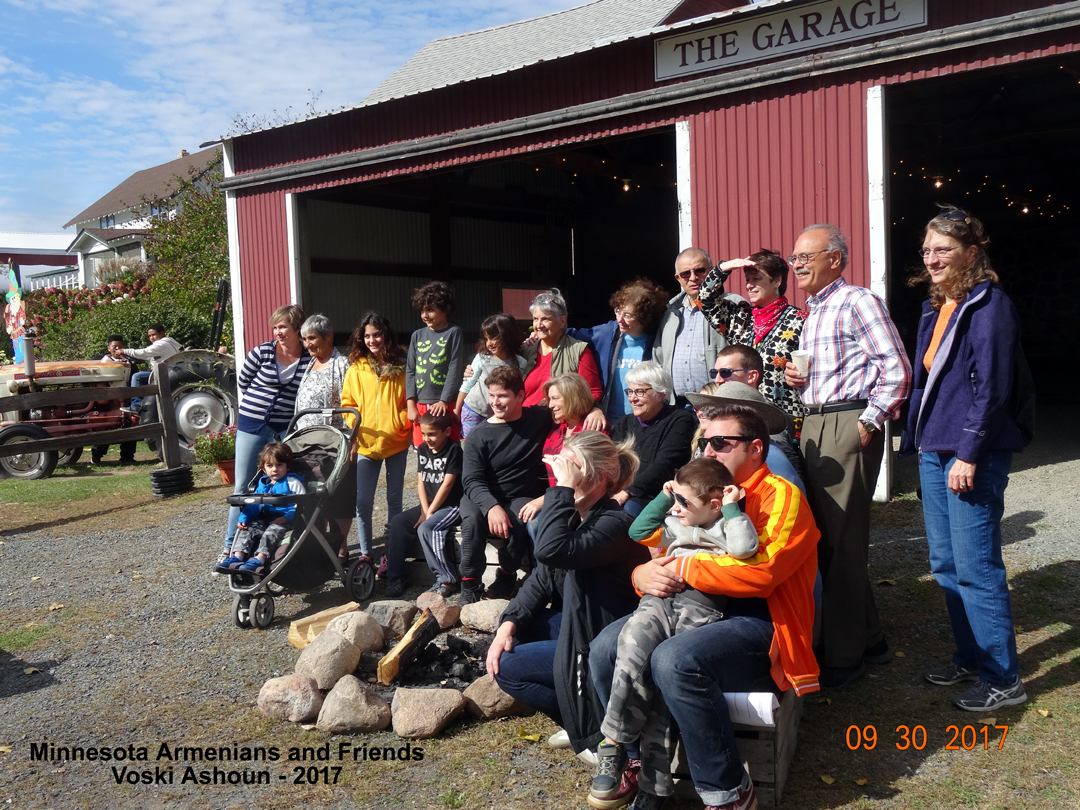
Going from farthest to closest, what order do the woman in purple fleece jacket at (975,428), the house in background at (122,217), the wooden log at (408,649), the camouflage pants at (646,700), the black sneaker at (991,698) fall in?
the house in background at (122,217) → the wooden log at (408,649) → the black sneaker at (991,698) → the woman in purple fleece jacket at (975,428) → the camouflage pants at (646,700)

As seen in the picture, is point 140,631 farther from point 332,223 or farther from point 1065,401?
point 1065,401

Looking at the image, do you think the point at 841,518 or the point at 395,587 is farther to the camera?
the point at 395,587

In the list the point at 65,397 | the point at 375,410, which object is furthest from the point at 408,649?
the point at 65,397

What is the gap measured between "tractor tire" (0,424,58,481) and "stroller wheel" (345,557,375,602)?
6.87 metres

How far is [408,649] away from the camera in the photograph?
3980mm

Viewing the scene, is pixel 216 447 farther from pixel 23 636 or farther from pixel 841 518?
pixel 841 518

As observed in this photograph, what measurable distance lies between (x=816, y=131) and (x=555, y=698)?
546 cm

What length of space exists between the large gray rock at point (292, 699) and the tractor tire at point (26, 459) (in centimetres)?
813

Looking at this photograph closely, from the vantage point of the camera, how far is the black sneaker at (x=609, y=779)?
2840 mm

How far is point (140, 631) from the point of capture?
5051mm

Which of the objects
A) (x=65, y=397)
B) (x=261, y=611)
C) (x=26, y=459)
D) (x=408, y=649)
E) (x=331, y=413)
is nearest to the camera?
(x=408, y=649)

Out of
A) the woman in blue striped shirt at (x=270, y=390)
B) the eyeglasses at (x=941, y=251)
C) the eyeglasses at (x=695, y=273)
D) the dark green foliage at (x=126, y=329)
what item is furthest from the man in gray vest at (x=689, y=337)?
the dark green foliage at (x=126, y=329)

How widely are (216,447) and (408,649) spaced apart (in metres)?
6.90

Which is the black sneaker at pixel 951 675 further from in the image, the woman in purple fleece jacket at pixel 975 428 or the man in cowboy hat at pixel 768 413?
the man in cowboy hat at pixel 768 413
